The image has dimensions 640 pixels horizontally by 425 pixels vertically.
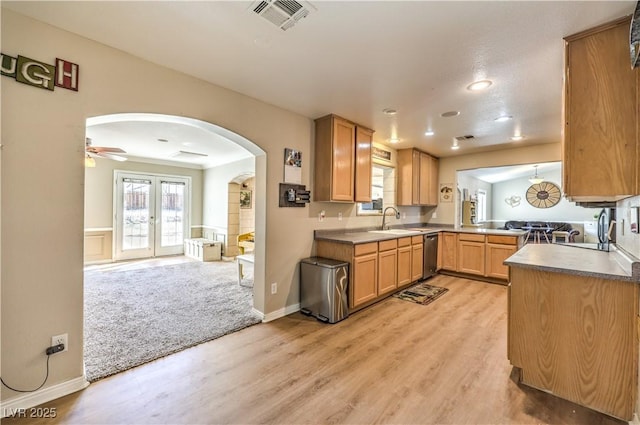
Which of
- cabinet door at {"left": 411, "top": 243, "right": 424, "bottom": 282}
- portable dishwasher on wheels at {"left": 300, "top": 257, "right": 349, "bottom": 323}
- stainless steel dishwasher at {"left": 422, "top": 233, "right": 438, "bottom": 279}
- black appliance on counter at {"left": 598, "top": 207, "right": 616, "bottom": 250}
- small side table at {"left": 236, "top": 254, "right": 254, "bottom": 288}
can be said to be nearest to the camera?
black appliance on counter at {"left": 598, "top": 207, "right": 616, "bottom": 250}

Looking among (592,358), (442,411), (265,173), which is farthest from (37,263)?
(592,358)

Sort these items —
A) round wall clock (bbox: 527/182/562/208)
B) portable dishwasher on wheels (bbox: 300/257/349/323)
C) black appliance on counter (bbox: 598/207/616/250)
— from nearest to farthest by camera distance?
black appliance on counter (bbox: 598/207/616/250), portable dishwasher on wheels (bbox: 300/257/349/323), round wall clock (bbox: 527/182/562/208)

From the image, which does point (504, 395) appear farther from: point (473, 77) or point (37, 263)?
point (37, 263)

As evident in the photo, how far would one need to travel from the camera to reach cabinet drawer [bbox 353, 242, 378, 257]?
326cm

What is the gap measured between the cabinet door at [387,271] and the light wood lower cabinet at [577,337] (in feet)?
5.66

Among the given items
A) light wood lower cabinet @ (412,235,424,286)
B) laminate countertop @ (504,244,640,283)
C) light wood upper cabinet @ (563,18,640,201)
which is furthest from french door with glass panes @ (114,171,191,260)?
light wood upper cabinet @ (563,18,640,201)

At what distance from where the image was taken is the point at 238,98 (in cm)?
283

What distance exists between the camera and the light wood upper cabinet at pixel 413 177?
521cm

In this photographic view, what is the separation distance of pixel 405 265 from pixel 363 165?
167cm

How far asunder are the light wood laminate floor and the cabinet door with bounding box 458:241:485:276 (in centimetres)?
209

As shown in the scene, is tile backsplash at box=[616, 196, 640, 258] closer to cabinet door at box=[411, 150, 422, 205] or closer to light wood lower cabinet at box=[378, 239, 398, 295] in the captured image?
light wood lower cabinet at box=[378, 239, 398, 295]

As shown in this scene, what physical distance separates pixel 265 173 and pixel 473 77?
2.24m

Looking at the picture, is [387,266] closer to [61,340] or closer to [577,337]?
[577,337]

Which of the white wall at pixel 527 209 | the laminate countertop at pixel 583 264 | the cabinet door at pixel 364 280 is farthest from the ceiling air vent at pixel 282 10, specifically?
the white wall at pixel 527 209
